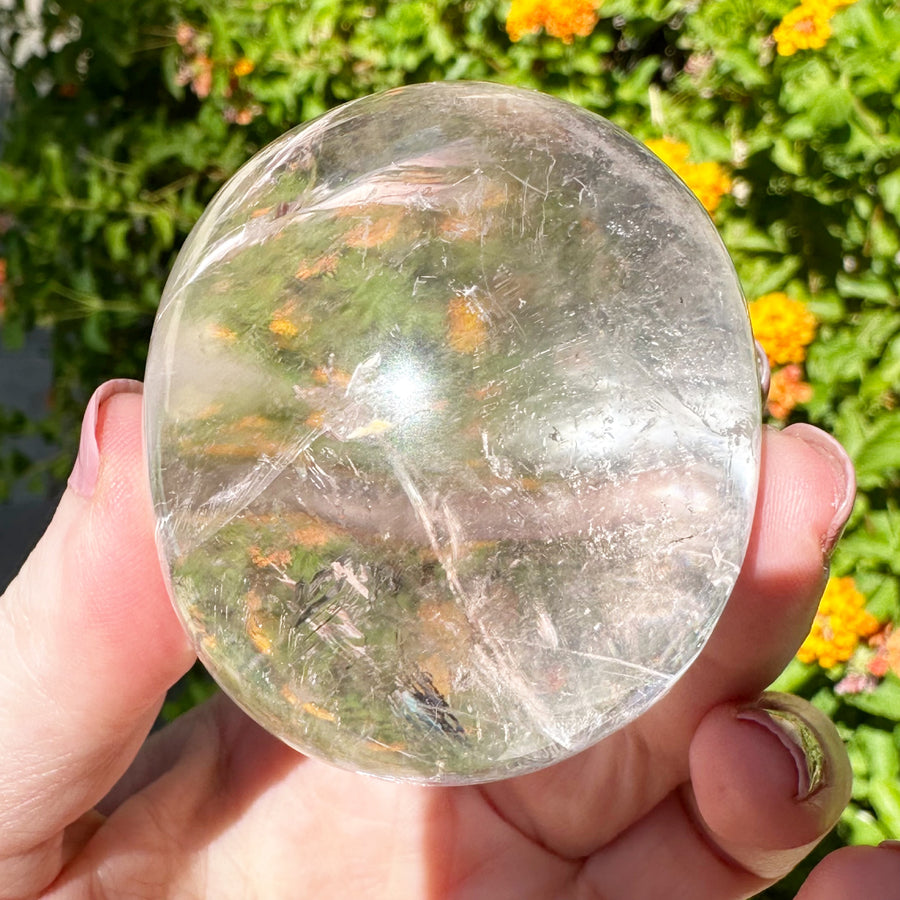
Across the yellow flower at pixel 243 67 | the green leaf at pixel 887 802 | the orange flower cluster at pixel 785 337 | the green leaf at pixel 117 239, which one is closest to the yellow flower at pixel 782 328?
the orange flower cluster at pixel 785 337

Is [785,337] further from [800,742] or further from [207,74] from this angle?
[207,74]

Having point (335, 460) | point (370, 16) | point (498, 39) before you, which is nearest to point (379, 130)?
point (335, 460)

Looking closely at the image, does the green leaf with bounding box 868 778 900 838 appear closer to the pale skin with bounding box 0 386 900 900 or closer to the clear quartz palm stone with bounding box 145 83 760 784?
the pale skin with bounding box 0 386 900 900

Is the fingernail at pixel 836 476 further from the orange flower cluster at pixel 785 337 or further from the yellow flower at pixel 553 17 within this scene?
the yellow flower at pixel 553 17

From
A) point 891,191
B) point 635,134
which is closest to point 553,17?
point 635,134

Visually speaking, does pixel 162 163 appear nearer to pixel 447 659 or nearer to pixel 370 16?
pixel 370 16

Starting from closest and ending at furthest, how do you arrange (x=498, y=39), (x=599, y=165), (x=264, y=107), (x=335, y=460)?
1. (x=335, y=460)
2. (x=599, y=165)
3. (x=498, y=39)
4. (x=264, y=107)

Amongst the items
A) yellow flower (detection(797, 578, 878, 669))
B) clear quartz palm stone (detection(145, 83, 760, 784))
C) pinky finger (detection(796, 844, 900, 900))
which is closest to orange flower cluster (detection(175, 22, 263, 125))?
clear quartz palm stone (detection(145, 83, 760, 784))

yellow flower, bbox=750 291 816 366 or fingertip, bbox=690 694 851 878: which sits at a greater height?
yellow flower, bbox=750 291 816 366
